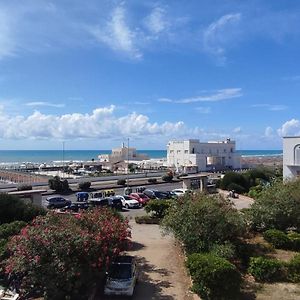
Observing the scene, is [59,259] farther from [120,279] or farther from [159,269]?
[159,269]

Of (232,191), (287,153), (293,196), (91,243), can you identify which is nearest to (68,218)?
(91,243)

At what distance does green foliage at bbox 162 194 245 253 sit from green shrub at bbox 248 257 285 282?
7.77ft

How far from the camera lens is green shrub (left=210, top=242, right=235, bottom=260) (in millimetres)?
20250

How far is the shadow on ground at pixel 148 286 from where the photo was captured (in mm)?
17631

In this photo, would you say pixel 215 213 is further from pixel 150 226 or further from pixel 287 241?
pixel 150 226

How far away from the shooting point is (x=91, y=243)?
55.0 ft

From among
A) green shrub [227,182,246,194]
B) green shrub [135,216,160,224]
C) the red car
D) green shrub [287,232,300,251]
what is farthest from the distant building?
green shrub [287,232,300,251]

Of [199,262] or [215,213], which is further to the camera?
[215,213]

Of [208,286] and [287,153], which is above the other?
[287,153]

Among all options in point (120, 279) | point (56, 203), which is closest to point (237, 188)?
point (56, 203)

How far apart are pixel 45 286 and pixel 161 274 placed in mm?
6468

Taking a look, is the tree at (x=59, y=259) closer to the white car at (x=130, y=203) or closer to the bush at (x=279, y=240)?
the bush at (x=279, y=240)

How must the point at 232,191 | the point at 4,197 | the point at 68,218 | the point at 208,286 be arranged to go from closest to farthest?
the point at 208,286
the point at 68,218
the point at 4,197
the point at 232,191

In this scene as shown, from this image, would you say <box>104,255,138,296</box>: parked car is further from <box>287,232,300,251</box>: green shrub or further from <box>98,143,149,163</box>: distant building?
<box>98,143,149,163</box>: distant building
